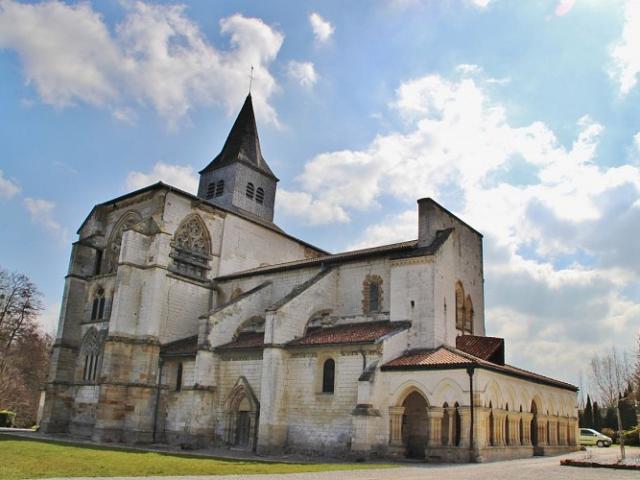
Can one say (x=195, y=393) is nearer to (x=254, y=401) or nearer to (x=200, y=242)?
(x=254, y=401)

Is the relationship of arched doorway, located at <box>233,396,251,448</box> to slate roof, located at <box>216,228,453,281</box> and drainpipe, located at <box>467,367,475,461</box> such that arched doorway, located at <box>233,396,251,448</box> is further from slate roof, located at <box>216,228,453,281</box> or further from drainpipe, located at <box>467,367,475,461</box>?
drainpipe, located at <box>467,367,475,461</box>

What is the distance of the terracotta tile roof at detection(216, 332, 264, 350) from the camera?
28141mm

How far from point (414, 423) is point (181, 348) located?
13378mm

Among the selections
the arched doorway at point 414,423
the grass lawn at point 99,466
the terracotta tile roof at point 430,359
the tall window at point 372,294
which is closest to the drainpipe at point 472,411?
the terracotta tile roof at point 430,359

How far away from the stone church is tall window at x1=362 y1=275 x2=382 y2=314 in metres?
→ 0.10

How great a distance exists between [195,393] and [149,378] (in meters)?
4.30

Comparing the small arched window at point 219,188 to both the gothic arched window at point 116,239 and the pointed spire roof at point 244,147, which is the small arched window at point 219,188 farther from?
the gothic arched window at point 116,239

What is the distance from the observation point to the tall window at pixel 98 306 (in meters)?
34.4

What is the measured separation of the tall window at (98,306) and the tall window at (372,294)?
16.1 meters

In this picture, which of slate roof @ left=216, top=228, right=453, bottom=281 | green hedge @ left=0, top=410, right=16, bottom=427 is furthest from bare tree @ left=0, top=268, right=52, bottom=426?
slate roof @ left=216, top=228, right=453, bottom=281

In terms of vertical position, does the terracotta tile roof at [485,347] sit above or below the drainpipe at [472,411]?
above

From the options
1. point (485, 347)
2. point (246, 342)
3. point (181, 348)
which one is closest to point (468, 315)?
point (485, 347)

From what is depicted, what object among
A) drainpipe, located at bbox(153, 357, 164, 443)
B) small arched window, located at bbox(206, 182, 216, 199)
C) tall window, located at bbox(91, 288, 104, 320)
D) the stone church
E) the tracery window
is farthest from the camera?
small arched window, located at bbox(206, 182, 216, 199)

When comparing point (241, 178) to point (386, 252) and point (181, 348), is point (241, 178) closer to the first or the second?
point (181, 348)
